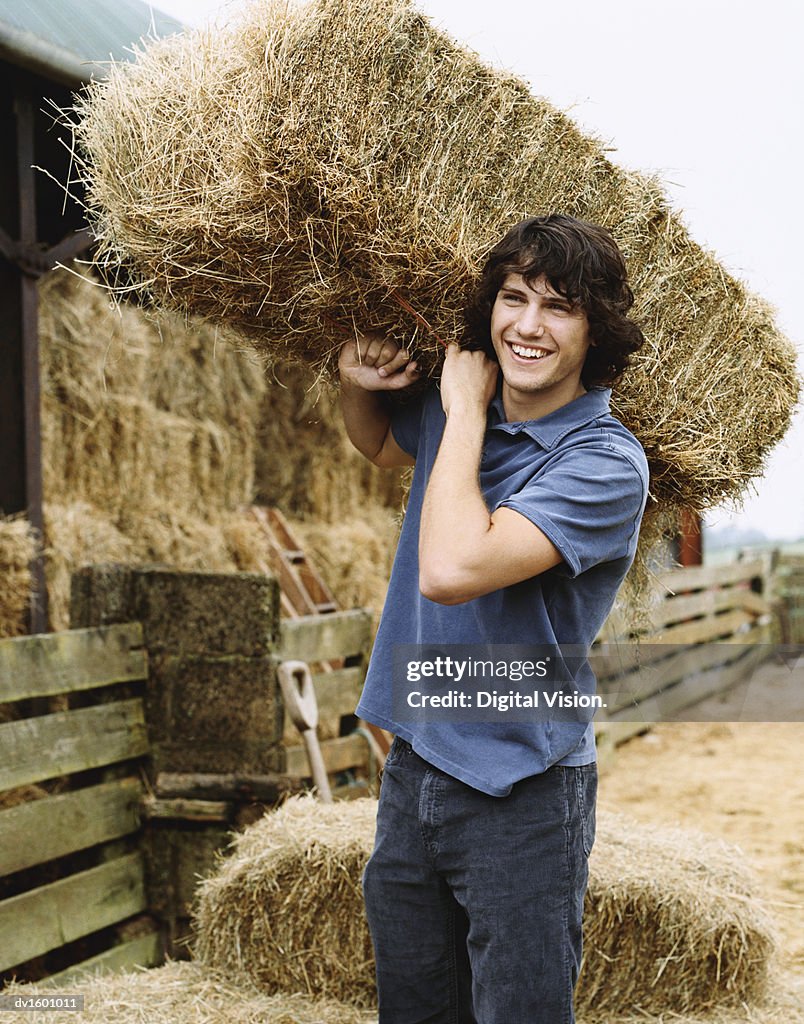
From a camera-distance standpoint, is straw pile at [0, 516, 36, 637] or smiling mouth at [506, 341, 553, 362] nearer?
smiling mouth at [506, 341, 553, 362]

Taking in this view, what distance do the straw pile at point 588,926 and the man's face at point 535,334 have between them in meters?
1.95

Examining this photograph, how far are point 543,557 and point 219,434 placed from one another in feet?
14.8

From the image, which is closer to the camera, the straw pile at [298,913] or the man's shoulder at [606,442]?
the man's shoulder at [606,442]

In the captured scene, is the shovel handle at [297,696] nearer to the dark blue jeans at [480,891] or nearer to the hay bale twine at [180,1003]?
the hay bale twine at [180,1003]

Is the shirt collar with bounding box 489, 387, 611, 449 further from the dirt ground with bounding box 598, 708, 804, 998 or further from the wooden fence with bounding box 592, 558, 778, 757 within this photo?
the wooden fence with bounding box 592, 558, 778, 757

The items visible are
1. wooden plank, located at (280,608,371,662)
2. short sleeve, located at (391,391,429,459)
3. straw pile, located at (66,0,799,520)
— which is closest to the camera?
straw pile, located at (66,0,799,520)

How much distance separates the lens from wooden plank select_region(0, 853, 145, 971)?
3340 millimetres

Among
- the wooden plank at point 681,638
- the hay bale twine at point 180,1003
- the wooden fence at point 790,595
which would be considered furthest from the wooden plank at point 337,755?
the wooden fence at point 790,595

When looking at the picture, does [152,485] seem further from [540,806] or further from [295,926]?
[540,806]

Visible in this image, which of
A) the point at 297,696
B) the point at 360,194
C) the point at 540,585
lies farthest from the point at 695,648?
the point at 360,194

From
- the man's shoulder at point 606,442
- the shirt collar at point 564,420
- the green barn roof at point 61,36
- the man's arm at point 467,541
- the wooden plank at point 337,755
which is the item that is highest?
the green barn roof at point 61,36

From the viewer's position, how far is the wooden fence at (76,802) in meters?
3.40

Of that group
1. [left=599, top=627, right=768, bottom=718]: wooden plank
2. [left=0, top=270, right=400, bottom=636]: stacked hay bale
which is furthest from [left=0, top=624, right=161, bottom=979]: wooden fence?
[left=599, top=627, right=768, bottom=718]: wooden plank

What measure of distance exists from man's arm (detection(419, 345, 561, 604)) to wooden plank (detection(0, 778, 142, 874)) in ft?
7.37
